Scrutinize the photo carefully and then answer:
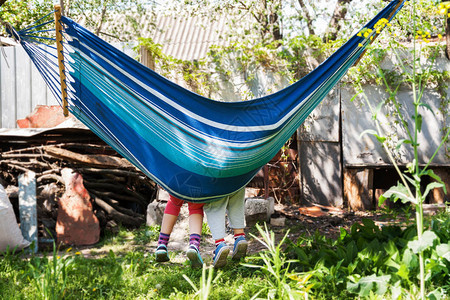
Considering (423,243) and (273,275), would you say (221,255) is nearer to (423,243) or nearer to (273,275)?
(273,275)

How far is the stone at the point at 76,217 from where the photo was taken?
3.23 metres

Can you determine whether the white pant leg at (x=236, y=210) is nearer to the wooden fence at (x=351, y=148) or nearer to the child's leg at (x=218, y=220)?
the child's leg at (x=218, y=220)

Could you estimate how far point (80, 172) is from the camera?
3627 millimetres

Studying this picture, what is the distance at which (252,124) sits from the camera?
2.14 m

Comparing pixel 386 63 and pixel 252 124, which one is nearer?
pixel 252 124

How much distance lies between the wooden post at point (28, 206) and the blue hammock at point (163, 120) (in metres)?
1.39

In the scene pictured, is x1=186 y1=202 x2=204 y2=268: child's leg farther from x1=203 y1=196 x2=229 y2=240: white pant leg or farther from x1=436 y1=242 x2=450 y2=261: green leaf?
x1=436 y1=242 x2=450 y2=261: green leaf

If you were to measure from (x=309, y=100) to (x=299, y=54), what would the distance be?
84.0 inches

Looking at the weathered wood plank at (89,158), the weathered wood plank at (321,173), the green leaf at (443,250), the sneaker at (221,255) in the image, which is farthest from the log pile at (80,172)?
the green leaf at (443,250)

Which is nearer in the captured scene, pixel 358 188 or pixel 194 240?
pixel 194 240

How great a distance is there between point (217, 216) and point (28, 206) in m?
1.74

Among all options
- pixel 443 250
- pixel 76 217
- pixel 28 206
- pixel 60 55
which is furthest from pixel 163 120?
pixel 28 206

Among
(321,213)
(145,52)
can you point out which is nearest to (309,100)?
(321,213)

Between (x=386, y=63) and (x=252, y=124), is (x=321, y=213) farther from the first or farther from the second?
(x=252, y=124)
